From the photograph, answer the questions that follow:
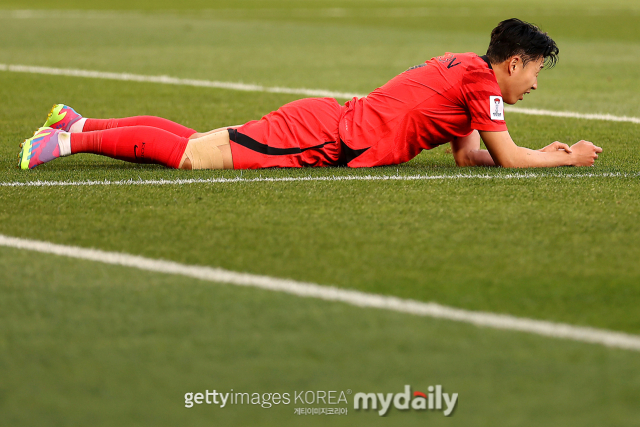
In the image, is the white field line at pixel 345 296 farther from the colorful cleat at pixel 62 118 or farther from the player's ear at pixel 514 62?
the player's ear at pixel 514 62

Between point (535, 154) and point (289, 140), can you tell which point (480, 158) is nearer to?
point (535, 154)

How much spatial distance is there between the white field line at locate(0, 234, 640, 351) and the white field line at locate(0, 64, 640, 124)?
3.63 meters

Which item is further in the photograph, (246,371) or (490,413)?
(246,371)

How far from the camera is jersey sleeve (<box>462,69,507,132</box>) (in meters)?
4.22

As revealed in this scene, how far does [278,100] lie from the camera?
7.16 metres

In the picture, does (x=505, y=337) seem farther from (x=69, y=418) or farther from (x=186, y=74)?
(x=186, y=74)

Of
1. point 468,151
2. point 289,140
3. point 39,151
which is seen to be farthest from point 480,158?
point 39,151

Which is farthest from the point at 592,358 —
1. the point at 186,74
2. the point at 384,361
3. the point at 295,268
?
→ the point at 186,74

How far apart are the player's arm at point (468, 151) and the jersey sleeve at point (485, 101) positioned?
36 centimetres

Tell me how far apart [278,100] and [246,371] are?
16.9 ft

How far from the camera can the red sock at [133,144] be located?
4.38m

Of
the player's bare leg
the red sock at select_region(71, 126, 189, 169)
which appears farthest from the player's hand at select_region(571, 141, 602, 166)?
the red sock at select_region(71, 126, 189, 169)

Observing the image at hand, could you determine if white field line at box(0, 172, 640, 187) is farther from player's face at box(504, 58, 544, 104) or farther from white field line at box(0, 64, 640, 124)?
white field line at box(0, 64, 640, 124)

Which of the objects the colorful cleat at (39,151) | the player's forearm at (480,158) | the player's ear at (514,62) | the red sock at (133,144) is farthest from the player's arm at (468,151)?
the colorful cleat at (39,151)
